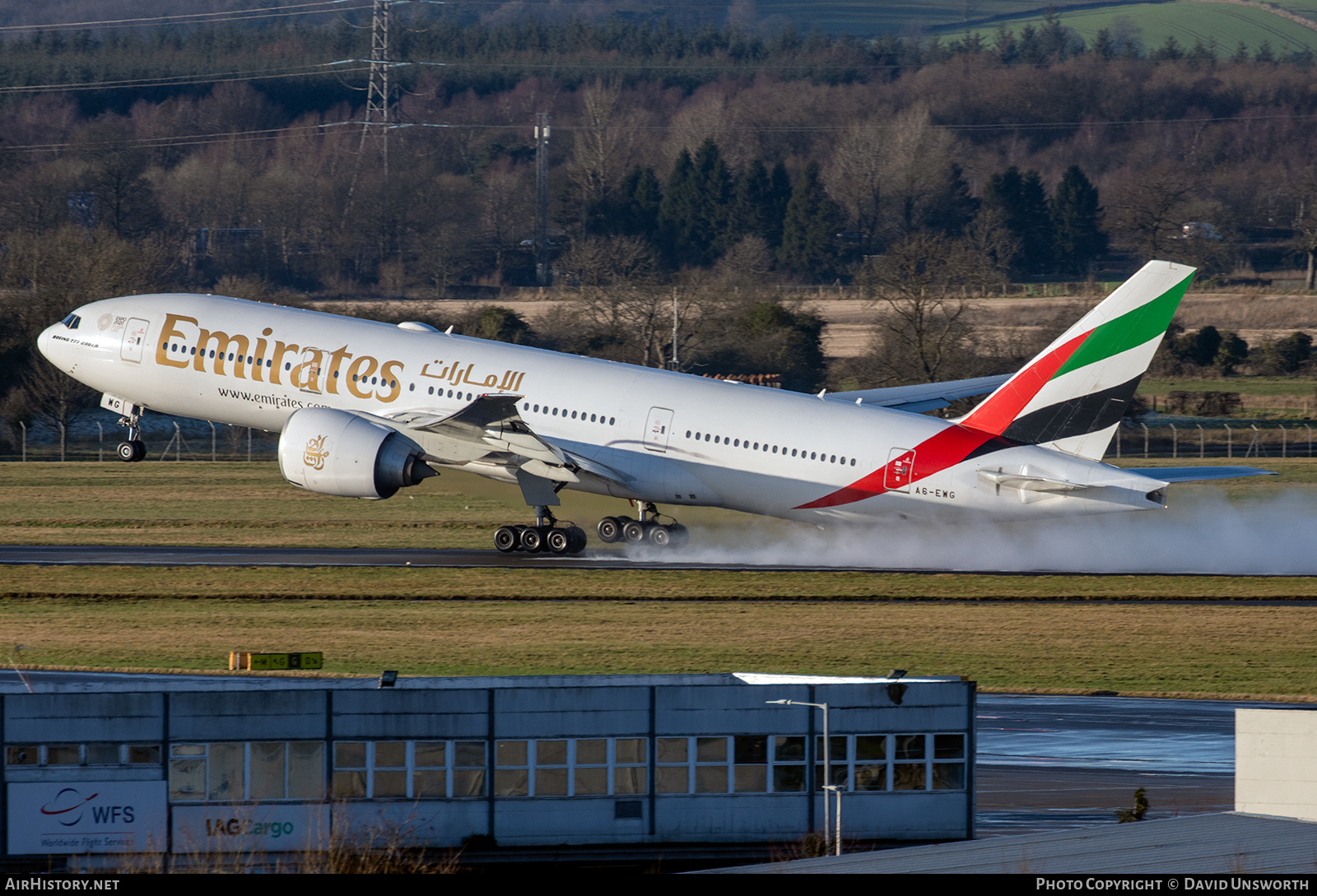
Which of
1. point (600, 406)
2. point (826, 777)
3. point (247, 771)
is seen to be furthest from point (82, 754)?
point (600, 406)

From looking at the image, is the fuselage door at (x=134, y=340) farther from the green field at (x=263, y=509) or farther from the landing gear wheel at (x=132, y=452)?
the green field at (x=263, y=509)

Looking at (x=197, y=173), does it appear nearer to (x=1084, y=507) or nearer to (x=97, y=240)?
(x=97, y=240)

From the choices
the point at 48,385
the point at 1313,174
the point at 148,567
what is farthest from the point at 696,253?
the point at 148,567

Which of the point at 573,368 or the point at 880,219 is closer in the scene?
the point at 573,368

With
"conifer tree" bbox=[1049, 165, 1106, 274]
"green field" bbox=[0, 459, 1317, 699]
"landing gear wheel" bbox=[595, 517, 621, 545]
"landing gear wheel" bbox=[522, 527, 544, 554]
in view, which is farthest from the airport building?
"conifer tree" bbox=[1049, 165, 1106, 274]

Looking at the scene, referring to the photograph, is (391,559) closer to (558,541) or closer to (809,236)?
(558,541)
